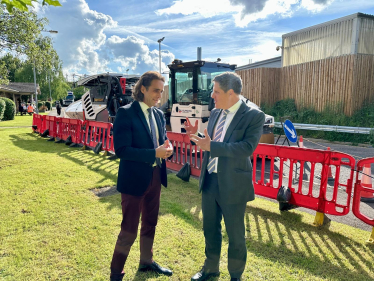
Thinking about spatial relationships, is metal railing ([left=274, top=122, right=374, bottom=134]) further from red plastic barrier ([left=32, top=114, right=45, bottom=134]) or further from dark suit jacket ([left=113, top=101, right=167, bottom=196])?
red plastic barrier ([left=32, top=114, right=45, bottom=134])

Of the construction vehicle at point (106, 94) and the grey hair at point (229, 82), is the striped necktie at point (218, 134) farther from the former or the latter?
the construction vehicle at point (106, 94)

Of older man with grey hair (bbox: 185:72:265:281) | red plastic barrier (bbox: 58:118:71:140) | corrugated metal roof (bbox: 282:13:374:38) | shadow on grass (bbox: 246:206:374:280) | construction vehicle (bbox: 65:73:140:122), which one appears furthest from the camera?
corrugated metal roof (bbox: 282:13:374:38)

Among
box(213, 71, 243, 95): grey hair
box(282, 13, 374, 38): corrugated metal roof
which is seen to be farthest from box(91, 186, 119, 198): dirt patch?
box(282, 13, 374, 38): corrugated metal roof

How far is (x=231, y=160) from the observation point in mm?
2398

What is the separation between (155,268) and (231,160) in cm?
151

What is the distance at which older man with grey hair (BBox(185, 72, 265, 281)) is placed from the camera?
91.7 inches

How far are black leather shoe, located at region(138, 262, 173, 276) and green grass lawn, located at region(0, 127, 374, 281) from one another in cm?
6

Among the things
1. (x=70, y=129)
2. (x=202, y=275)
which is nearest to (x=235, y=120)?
(x=202, y=275)

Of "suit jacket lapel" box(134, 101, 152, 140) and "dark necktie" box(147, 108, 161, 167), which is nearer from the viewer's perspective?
"suit jacket lapel" box(134, 101, 152, 140)

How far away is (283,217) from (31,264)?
3561mm

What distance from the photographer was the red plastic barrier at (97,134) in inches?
343

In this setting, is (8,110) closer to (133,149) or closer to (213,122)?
(133,149)

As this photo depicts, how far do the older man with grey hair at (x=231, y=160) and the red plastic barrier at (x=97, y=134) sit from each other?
661 centimetres

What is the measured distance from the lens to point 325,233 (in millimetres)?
3764
